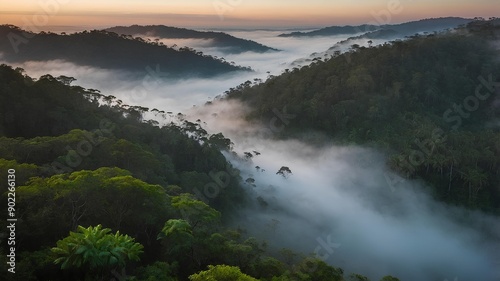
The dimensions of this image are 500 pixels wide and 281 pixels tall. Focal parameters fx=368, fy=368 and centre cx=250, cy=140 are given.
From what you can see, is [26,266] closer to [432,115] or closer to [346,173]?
[346,173]

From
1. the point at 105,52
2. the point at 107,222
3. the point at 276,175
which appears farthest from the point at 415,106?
the point at 105,52

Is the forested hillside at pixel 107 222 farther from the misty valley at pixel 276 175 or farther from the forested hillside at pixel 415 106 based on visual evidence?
the forested hillside at pixel 415 106

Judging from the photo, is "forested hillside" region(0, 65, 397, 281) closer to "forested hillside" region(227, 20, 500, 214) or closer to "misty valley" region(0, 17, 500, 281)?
"misty valley" region(0, 17, 500, 281)

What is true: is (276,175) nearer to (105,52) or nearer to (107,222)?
(107,222)

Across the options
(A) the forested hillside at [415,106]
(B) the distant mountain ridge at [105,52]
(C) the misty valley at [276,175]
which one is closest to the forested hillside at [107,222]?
(C) the misty valley at [276,175]

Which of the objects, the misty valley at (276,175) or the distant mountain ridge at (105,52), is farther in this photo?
the distant mountain ridge at (105,52)

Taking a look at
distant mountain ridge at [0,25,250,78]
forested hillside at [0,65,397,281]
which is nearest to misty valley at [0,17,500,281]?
forested hillside at [0,65,397,281]
